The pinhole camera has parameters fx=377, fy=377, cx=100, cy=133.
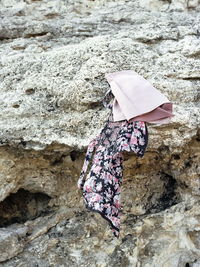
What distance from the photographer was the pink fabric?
7.79ft

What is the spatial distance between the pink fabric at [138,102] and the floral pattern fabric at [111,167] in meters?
0.06

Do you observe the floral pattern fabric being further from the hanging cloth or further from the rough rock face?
the rough rock face

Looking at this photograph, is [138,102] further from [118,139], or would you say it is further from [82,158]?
[82,158]

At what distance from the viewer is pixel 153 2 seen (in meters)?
3.82

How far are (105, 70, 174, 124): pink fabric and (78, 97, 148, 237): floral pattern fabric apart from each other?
0.19 feet

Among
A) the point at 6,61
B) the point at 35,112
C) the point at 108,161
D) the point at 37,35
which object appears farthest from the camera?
the point at 37,35

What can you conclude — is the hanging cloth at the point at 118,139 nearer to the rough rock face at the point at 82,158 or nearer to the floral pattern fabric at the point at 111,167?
the floral pattern fabric at the point at 111,167

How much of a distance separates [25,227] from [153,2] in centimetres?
251

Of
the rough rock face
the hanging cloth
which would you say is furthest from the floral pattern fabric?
the rough rock face

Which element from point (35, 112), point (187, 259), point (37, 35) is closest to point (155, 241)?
point (187, 259)

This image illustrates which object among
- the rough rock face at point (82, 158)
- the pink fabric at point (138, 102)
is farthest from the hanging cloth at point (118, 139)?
the rough rock face at point (82, 158)

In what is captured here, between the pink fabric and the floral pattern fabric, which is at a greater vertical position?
the pink fabric

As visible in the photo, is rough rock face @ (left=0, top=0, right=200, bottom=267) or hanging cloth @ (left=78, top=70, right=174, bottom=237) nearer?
hanging cloth @ (left=78, top=70, right=174, bottom=237)

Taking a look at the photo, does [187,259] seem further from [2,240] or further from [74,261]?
[2,240]
